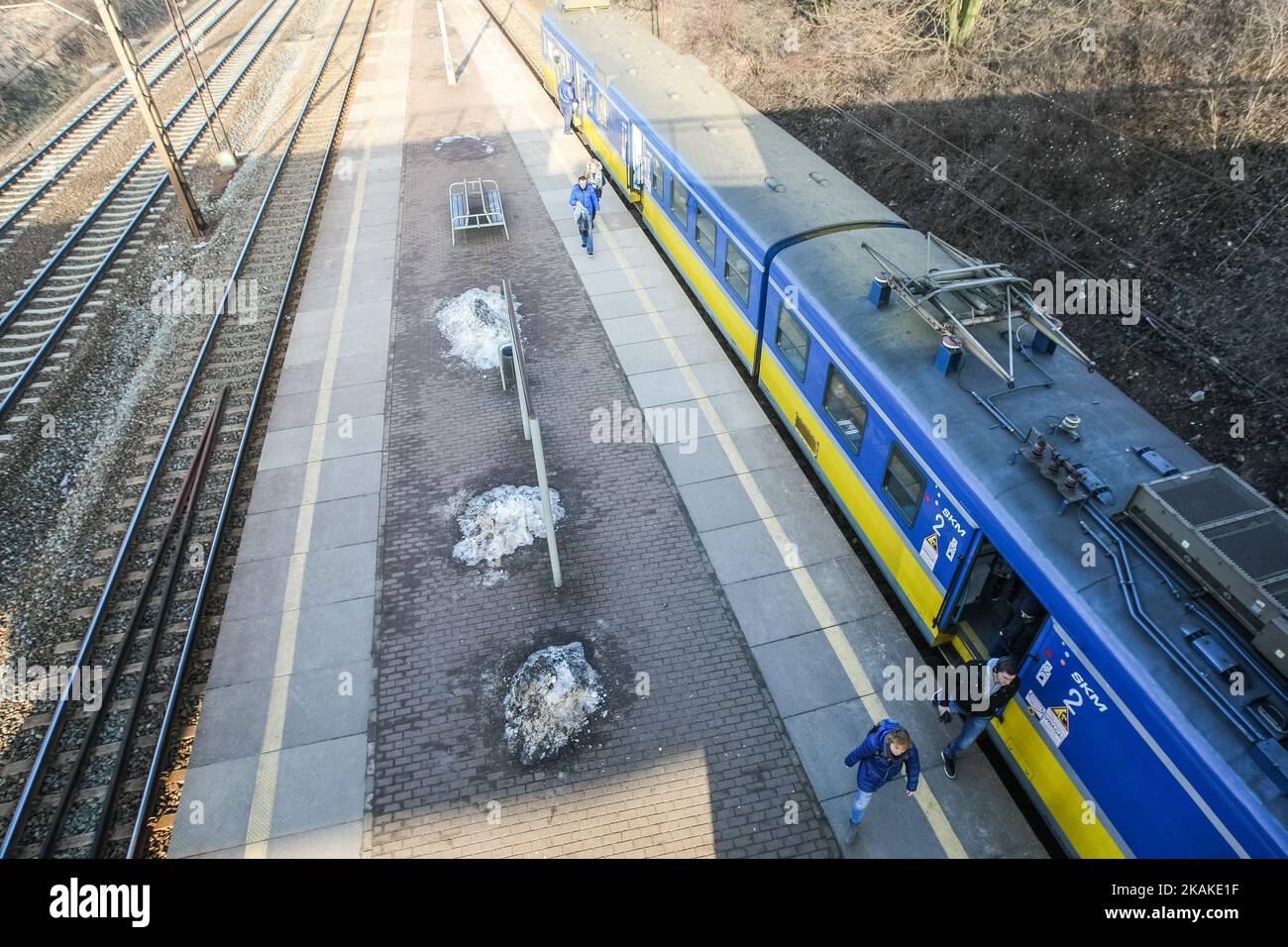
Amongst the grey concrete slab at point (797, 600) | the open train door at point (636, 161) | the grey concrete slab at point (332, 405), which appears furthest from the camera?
the open train door at point (636, 161)

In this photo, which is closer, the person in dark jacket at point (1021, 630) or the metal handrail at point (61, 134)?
the person in dark jacket at point (1021, 630)

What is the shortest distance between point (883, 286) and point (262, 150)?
2100 cm

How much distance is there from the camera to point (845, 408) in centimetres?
873

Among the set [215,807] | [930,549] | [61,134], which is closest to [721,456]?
[930,549]

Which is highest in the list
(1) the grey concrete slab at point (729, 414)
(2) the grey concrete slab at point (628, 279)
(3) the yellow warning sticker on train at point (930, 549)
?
(3) the yellow warning sticker on train at point (930, 549)

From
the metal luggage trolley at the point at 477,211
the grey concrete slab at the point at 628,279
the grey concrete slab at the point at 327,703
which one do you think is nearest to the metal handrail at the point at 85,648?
the grey concrete slab at the point at 327,703

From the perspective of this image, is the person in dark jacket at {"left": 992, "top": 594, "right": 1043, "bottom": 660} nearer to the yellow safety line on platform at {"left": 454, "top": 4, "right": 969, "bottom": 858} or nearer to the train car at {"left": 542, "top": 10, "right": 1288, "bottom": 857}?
the train car at {"left": 542, "top": 10, "right": 1288, "bottom": 857}

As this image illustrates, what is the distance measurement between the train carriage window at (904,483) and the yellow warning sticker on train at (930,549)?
29 cm

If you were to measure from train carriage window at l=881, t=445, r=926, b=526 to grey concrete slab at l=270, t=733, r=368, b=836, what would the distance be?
6.34 m

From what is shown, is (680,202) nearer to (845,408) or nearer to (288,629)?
(845,408)

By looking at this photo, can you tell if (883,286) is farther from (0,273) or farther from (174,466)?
(0,273)

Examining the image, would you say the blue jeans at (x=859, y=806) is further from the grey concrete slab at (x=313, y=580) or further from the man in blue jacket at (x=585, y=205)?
the man in blue jacket at (x=585, y=205)

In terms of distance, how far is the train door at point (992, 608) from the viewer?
6.17m

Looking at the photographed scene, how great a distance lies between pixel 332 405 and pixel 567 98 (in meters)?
14.3
